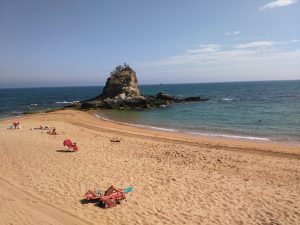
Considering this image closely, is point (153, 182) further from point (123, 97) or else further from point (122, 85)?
point (122, 85)

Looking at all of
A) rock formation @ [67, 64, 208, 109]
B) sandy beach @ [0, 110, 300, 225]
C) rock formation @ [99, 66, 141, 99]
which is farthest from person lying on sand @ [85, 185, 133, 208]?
rock formation @ [99, 66, 141, 99]

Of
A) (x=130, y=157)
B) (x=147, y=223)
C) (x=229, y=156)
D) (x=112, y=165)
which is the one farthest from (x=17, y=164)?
(x=229, y=156)

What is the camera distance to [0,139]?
20.1 metres

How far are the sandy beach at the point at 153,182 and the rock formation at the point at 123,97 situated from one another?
3200cm

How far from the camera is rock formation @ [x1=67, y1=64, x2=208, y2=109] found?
2003 inches

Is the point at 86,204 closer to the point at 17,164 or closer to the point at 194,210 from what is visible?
the point at 194,210

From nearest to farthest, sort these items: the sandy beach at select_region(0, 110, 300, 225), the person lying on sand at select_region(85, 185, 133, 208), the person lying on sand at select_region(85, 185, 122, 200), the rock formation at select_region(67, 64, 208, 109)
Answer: the sandy beach at select_region(0, 110, 300, 225)
the person lying on sand at select_region(85, 185, 133, 208)
the person lying on sand at select_region(85, 185, 122, 200)
the rock formation at select_region(67, 64, 208, 109)

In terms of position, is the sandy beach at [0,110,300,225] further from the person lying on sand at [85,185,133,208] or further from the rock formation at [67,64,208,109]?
the rock formation at [67,64,208,109]

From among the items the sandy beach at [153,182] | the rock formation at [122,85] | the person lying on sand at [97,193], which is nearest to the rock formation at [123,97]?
the rock formation at [122,85]

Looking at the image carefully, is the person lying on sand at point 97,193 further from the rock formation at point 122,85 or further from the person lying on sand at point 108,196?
the rock formation at point 122,85

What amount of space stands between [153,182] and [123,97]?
42.6 m

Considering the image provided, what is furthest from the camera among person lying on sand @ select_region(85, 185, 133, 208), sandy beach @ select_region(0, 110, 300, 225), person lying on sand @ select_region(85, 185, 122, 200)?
person lying on sand @ select_region(85, 185, 122, 200)

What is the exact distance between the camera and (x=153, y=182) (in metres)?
11.1

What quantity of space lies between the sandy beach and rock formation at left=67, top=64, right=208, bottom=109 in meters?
32.0
